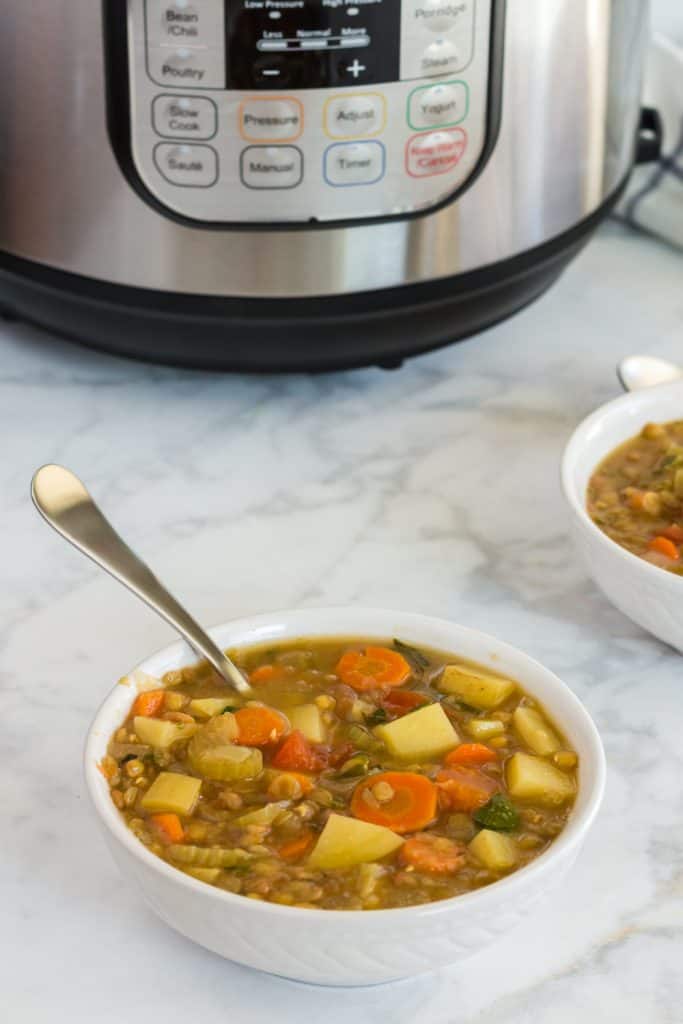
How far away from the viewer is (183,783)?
653 mm

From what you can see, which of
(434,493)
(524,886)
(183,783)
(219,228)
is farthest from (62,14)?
(524,886)

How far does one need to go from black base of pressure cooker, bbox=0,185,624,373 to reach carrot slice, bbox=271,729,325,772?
40 centimetres

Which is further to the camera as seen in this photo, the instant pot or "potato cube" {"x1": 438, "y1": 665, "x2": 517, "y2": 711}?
the instant pot

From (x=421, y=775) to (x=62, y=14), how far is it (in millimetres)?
545

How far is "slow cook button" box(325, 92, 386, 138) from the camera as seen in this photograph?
0.93 meters

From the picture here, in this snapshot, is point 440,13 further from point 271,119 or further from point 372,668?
point 372,668

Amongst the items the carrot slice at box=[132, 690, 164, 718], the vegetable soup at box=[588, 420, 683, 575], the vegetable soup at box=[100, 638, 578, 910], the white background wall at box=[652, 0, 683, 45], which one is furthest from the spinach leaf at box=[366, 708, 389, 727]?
the white background wall at box=[652, 0, 683, 45]

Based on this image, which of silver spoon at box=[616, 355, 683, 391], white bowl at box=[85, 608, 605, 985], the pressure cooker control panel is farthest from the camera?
silver spoon at box=[616, 355, 683, 391]

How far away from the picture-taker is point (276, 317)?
3.27 feet

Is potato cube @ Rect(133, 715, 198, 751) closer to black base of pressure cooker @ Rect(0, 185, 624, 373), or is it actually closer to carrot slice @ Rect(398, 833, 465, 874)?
carrot slice @ Rect(398, 833, 465, 874)

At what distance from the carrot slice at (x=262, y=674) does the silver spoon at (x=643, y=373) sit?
0.45m

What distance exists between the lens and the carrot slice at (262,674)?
0.73 metres

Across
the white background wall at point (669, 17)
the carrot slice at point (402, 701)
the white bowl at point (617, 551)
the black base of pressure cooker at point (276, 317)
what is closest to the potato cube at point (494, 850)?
the carrot slice at point (402, 701)

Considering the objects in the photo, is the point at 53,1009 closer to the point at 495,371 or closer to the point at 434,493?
the point at 434,493
